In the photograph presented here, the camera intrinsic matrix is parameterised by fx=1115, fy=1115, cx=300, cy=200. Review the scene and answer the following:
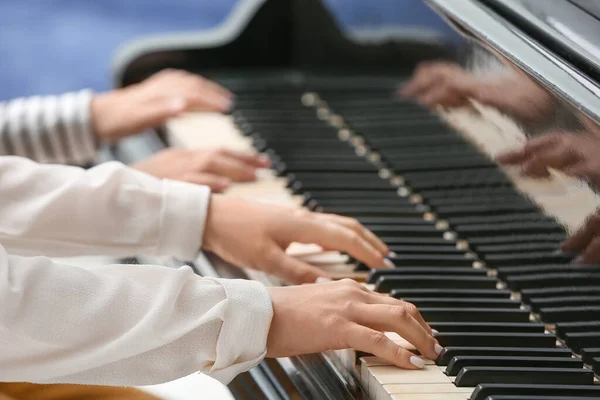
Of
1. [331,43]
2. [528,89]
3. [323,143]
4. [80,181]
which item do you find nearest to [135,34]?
[331,43]

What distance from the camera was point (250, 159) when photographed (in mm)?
1923

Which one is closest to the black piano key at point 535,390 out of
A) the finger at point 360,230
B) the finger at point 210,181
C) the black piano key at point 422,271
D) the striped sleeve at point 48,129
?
the black piano key at point 422,271

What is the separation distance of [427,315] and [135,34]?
3.49 meters

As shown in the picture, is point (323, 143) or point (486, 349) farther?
point (323, 143)

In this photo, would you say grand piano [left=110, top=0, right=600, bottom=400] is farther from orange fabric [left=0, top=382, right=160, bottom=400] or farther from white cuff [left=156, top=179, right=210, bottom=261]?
orange fabric [left=0, top=382, right=160, bottom=400]

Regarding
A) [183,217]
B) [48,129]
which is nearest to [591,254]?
[183,217]

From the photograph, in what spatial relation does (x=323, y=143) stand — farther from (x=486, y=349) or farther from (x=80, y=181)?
(x=486, y=349)

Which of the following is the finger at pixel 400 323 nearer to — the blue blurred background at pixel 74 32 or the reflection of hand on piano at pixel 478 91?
the reflection of hand on piano at pixel 478 91

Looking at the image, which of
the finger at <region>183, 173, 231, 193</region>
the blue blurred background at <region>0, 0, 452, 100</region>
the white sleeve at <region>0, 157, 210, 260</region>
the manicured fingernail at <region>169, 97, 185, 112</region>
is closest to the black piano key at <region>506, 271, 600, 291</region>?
the white sleeve at <region>0, 157, 210, 260</region>

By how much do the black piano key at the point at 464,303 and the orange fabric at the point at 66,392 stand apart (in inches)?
15.0

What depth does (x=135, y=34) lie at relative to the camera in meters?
4.62

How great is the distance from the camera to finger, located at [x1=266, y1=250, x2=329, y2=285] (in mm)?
1478

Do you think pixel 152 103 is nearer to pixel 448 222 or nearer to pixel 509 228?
pixel 448 222

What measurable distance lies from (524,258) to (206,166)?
0.63m
